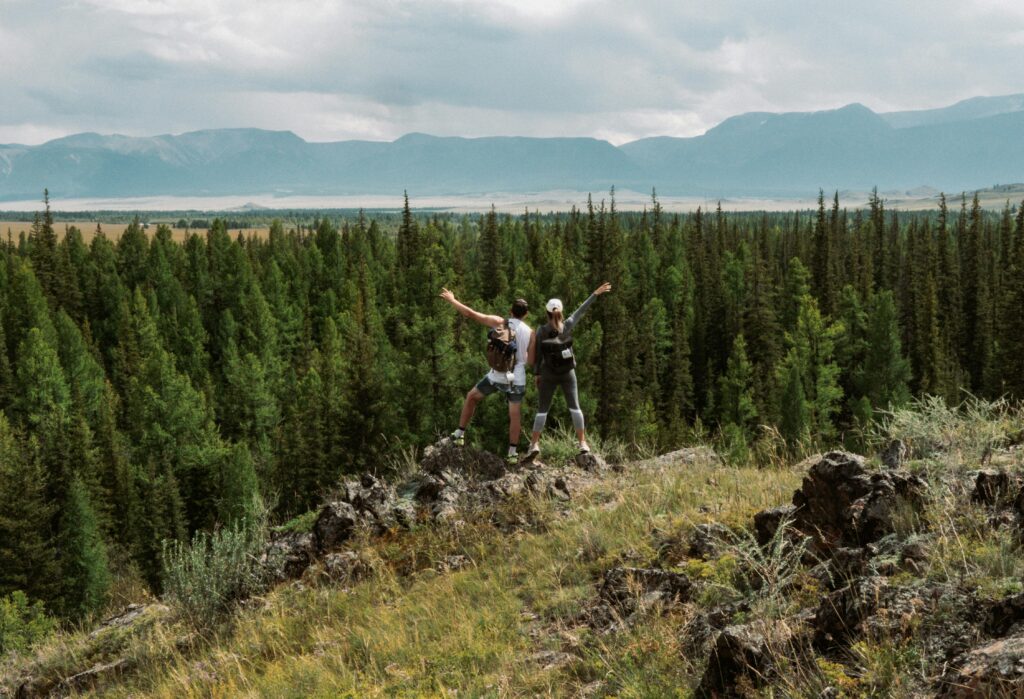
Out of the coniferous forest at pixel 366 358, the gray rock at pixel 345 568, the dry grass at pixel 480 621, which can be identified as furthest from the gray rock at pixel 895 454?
the coniferous forest at pixel 366 358

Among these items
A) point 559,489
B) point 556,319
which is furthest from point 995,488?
point 556,319

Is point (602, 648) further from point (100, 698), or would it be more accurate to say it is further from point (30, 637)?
point (30, 637)

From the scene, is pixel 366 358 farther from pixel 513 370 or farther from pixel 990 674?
pixel 990 674

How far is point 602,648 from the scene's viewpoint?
233 inches

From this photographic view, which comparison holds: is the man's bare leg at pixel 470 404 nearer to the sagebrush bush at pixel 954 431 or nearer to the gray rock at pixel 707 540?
the gray rock at pixel 707 540

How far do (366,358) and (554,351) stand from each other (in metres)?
42.2

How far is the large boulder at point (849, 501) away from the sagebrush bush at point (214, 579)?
6.70m

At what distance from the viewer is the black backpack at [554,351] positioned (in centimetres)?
1191

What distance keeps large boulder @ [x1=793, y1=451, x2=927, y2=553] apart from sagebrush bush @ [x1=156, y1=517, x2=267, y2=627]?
6.70 m

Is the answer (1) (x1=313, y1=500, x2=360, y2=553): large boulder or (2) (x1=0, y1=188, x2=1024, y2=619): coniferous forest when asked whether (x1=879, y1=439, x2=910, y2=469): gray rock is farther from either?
(2) (x1=0, y1=188, x2=1024, y2=619): coniferous forest

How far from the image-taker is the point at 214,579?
966 cm

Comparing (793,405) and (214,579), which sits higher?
(214,579)

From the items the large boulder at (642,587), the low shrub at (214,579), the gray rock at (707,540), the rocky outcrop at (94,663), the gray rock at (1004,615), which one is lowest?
the rocky outcrop at (94,663)

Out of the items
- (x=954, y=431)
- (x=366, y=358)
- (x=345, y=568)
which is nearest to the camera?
(x=954, y=431)
